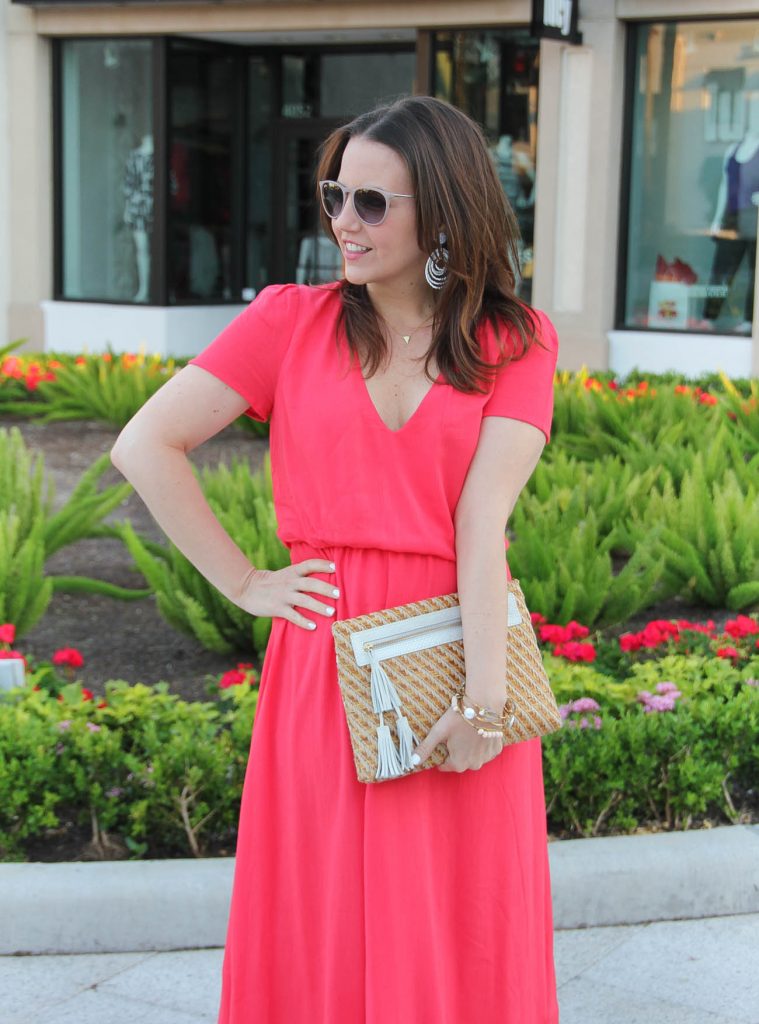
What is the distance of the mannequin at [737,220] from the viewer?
11898 millimetres

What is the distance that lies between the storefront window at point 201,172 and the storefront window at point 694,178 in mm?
4392

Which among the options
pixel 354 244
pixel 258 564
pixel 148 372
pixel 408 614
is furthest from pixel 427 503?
pixel 148 372

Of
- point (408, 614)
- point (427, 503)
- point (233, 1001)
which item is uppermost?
point (427, 503)

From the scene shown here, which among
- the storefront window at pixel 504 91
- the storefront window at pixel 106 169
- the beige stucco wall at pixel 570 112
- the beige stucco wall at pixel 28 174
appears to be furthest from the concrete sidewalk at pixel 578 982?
the beige stucco wall at pixel 28 174

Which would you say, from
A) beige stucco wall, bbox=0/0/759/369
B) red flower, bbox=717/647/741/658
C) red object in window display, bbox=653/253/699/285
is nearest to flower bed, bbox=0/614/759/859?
red flower, bbox=717/647/741/658

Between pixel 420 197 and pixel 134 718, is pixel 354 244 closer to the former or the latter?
pixel 420 197

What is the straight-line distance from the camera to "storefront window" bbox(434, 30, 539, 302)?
1257cm

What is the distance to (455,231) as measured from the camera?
6.65 ft

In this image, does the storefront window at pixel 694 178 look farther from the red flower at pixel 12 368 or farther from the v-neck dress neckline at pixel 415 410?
Answer: the v-neck dress neckline at pixel 415 410

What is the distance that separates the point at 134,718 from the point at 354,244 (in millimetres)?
2016

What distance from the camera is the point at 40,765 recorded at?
342 centimetres

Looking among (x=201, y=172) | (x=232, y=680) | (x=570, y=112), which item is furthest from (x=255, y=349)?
(x=201, y=172)

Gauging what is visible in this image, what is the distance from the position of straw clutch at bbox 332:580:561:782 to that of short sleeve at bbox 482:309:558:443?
28cm

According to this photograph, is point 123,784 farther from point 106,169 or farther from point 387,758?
point 106,169
